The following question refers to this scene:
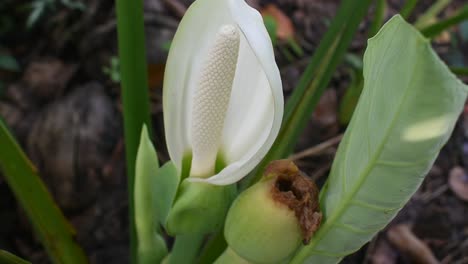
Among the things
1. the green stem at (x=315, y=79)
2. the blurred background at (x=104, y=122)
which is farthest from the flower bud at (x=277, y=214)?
the blurred background at (x=104, y=122)

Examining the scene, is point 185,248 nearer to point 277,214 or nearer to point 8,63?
point 277,214

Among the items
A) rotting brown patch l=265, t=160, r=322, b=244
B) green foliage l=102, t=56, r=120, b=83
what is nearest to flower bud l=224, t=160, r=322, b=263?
rotting brown patch l=265, t=160, r=322, b=244

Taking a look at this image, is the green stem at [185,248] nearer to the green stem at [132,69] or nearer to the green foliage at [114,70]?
the green stem at [132,69]

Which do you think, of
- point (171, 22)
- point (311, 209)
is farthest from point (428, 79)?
point (171, 22)

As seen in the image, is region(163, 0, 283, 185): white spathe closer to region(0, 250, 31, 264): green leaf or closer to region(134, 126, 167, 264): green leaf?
region(134, 126, 167, 264): green leaf

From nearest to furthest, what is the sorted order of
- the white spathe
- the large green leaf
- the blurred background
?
1. the large green leaf
2. the white spathe
3. the blurred background

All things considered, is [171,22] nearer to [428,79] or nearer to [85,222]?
[85,222]
